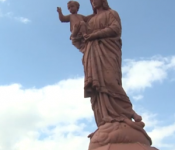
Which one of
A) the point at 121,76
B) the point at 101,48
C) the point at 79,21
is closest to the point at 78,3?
the point at 79,21

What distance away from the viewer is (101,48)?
32.7ft

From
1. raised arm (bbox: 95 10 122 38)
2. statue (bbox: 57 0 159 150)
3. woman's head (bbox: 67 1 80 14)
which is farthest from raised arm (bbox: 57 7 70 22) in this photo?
raised arm (bbox: 95 10 122 38)

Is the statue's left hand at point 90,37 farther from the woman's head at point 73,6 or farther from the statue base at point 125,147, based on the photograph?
the statue base at point 125,147

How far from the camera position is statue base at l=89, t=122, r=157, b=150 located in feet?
26.8

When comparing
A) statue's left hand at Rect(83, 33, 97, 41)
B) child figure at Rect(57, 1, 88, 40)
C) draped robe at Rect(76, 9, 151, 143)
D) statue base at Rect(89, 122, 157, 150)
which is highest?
child figure at Rect(57, 1, 88, 40)

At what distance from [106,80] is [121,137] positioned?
1802mm

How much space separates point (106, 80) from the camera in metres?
9.48

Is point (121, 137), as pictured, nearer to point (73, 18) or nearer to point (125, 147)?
point (125, 147)

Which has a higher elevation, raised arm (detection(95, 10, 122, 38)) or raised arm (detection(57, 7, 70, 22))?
raised arm (detection(57, 7, 70, 22))


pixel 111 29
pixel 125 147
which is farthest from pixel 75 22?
pixel 125 147

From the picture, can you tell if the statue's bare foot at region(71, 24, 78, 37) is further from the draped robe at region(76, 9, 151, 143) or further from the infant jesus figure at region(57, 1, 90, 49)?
the draped robe at region(76, 9, 151, 143)

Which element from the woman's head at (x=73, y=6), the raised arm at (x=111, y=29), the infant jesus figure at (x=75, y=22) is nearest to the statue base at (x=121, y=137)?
the raised arm at (x=111, y=29)

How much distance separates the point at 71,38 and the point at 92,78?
1916mm

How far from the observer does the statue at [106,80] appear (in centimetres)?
841
